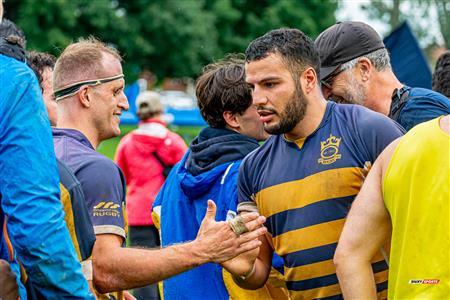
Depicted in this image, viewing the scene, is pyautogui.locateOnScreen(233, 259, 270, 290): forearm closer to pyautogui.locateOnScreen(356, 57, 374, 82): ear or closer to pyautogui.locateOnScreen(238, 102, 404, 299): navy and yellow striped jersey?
pyautogui.locateOnScreen(238, 102, 404, 299): navy and yellow striped jersey

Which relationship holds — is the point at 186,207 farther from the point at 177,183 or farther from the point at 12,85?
the point at 12,85

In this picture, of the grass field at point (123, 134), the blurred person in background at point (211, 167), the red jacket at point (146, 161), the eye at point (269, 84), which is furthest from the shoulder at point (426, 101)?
the grass field at point (123, 134)

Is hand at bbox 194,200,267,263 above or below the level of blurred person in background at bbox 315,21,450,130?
below

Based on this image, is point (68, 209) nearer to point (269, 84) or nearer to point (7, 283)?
point (7, 283)

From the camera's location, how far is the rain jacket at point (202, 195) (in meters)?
4.80

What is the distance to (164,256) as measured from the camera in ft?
12.8

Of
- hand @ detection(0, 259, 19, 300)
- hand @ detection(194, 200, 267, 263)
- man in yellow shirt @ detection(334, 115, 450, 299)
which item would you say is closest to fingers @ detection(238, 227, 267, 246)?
hand @ detection(194, 200, 267, 263)

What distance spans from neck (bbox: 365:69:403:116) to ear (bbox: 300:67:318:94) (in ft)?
2.31

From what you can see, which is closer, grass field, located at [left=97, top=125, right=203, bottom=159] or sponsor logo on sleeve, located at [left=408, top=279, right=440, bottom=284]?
sponsor logo on sleeve, located at [left=408, top=279, right=440, bottom=284]

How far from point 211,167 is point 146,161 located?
14.0ft

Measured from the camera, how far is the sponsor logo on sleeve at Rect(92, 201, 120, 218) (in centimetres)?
389

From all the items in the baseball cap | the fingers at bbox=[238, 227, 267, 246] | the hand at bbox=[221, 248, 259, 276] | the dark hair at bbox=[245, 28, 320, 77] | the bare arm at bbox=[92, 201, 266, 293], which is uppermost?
the dark hair at bbox=[245, 28, 320, 77]

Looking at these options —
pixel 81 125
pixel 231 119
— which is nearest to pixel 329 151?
pixel 231 119

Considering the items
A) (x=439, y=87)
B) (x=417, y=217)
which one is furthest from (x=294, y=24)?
(x=417, y=217)
